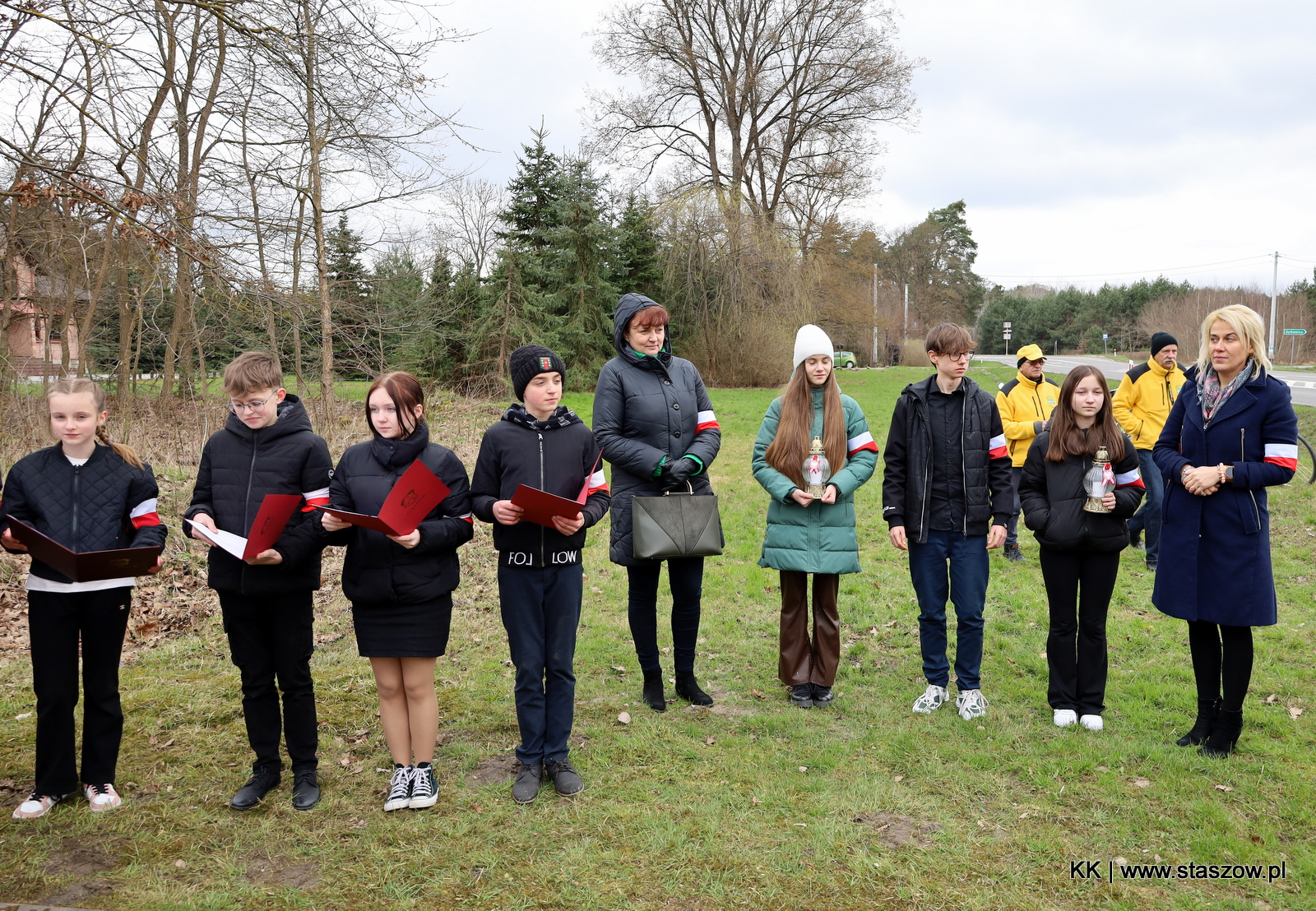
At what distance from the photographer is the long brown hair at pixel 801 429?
15.8 ft

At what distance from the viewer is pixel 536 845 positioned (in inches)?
132

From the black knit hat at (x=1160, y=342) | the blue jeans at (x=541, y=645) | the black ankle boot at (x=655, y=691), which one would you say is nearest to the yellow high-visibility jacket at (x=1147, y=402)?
the black knit hat at (x=1160, y=342)

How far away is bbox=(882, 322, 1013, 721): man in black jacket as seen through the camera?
4.61 meters

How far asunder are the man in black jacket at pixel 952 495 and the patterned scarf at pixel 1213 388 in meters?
0.94

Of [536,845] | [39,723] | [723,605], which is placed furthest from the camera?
[723,605]

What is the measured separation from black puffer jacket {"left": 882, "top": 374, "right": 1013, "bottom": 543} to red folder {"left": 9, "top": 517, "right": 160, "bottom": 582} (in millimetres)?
3617

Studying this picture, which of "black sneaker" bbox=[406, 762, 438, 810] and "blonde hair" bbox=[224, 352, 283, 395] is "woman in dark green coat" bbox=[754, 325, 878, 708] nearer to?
"black sneaker" bbox=[406, 762, 438, 810]

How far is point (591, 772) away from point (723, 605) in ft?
10.2

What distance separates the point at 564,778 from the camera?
3.82 meters

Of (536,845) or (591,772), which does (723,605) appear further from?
(536,845)

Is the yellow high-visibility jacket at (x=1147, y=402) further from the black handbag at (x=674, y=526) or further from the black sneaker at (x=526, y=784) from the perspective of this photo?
the black sneaker at (x=526, y=784)

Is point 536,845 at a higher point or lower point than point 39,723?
lower

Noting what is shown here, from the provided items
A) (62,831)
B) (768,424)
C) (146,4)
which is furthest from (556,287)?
(62,831)

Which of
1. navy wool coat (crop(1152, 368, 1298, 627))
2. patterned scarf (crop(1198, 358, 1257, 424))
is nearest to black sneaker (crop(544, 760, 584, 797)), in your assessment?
navy wool coat (crop(1152, 368, 1298, 627))
